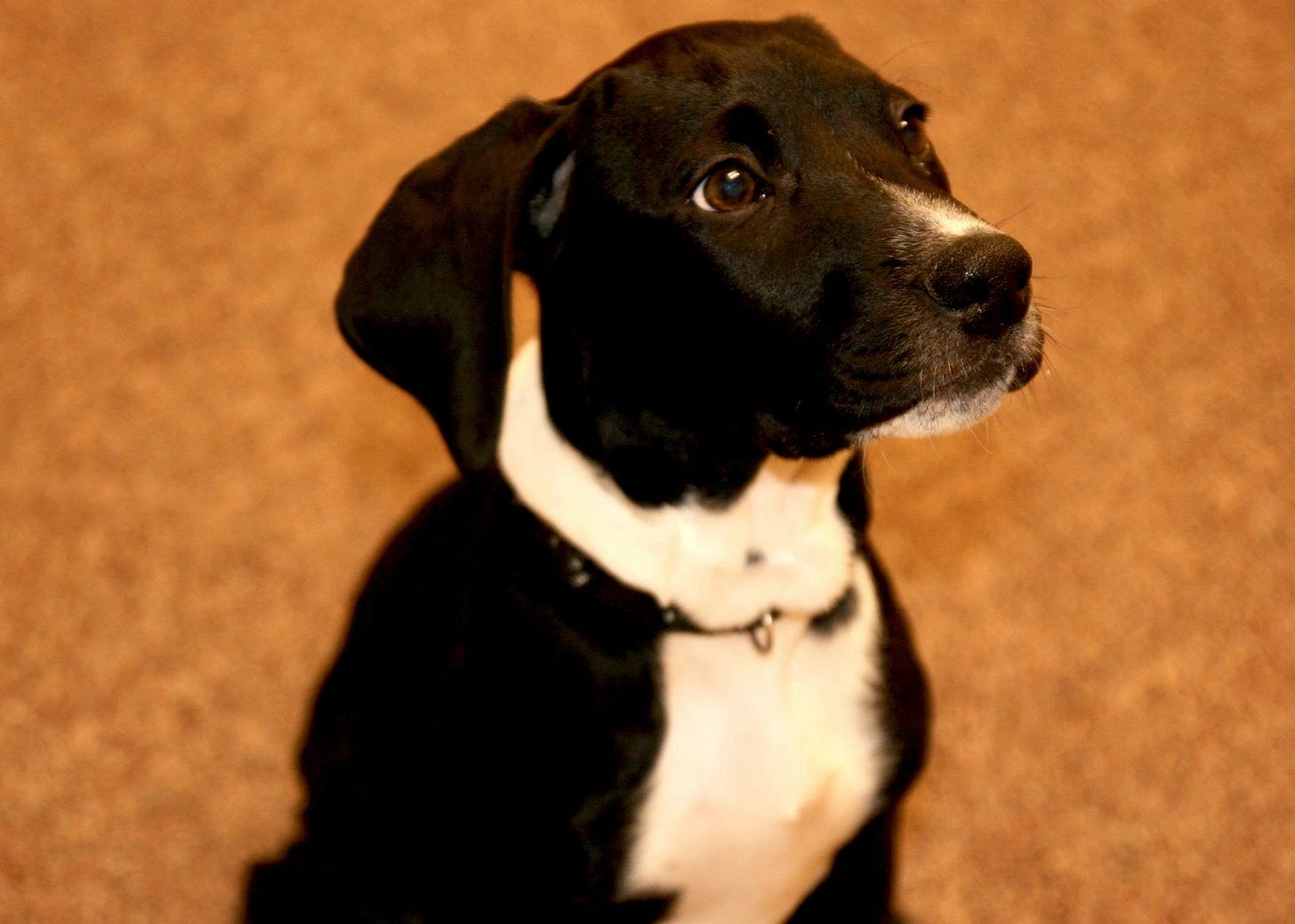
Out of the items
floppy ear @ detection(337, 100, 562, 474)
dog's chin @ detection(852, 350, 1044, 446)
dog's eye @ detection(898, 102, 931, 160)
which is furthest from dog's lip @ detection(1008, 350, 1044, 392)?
floppy ear @ detection(337, 100, 562, 474)

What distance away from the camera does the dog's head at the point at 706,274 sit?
1.38 metres

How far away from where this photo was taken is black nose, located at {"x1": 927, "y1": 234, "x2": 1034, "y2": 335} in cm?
134

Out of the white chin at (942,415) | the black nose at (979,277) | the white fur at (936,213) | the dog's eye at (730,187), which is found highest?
the dog's eye at (730,187)

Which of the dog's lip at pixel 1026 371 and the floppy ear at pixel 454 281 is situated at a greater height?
the floppy ear at pixel 454 281

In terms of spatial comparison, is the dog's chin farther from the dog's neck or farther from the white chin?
the dog's neck

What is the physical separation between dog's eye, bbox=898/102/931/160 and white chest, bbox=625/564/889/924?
521mm

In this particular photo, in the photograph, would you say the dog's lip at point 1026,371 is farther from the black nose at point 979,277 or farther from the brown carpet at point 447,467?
the brown carpet at point 447,467

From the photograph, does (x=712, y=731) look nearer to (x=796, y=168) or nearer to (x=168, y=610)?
(x=796, y=168)

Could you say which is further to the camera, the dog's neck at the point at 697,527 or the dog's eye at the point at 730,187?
the dog's neck at the point at 697,527

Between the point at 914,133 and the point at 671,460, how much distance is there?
1.42 feet

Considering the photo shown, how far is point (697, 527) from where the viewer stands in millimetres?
1565

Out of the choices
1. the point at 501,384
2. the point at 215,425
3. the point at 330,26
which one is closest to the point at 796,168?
the point at 501,384

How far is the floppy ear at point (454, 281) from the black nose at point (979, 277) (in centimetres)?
40

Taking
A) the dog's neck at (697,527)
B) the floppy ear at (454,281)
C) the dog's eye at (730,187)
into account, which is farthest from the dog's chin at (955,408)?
the floppy ear at (454,281)
